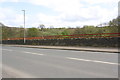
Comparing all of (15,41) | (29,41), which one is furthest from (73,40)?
(15,41)

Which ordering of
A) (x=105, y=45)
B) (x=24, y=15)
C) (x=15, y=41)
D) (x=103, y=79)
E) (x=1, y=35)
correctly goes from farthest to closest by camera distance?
(x=1, y=35)
(x=15, y=41)
(x=24, y=15)
(x=105, y=45)
(x=103, y=79)

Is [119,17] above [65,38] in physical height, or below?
above

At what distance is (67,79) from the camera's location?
22.4 feet

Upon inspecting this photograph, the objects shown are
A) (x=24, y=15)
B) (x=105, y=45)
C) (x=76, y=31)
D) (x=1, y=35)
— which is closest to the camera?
(x=105, y=45)

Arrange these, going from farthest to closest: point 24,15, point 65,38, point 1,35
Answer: point 1,35 < point 24,15 < point 65,38

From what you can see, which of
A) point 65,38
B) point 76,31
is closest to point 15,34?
point 76,31

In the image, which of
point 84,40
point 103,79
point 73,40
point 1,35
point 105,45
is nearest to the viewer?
point 103,79

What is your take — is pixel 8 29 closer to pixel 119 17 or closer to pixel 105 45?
pixel 119 17

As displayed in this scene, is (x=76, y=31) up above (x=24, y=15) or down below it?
below

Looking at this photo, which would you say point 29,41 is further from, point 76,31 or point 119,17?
point 119,17

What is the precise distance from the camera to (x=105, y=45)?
2316cm

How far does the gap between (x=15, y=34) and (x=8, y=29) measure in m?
2.67

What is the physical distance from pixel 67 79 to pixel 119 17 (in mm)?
24800

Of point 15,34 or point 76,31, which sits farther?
point 15,34
